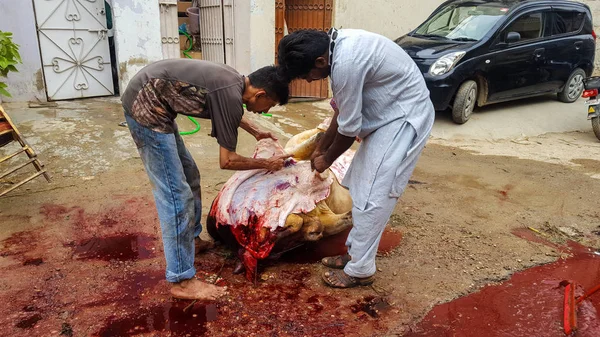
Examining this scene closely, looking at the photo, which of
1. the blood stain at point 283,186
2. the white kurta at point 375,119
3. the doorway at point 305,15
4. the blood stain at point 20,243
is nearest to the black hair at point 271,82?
the white kurta at point 375,119

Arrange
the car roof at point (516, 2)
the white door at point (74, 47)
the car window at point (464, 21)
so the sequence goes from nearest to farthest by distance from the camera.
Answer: the white door at point (74, 47) < the car window at point (464, 21) < the car roof at point (516, 2)

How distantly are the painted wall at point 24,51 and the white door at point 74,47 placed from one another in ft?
0.32

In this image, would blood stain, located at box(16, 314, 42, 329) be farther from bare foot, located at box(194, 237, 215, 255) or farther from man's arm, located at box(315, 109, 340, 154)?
man's arm, located at box(315, 109, 340, 154)

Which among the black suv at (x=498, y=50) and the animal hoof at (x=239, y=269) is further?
the black suv at (x=498, y=50)

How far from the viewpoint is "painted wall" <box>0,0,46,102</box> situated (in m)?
6.03

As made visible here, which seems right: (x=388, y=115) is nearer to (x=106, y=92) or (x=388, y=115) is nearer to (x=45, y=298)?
(x=45, y=298)

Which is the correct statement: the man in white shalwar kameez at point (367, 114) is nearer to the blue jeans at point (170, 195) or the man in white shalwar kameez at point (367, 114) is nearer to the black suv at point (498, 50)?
the blue jeans at point (170, 195)

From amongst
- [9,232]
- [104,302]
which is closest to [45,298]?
[104,302]

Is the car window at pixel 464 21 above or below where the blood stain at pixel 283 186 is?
above

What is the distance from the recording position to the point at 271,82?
7.89 ft

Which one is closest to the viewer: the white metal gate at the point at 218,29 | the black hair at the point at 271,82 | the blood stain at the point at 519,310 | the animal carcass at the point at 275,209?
the black hair at the point at 271,82

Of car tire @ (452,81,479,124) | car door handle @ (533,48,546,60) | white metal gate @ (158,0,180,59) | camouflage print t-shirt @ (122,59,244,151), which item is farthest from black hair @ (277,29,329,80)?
car door handle @ (533,48,546,60)

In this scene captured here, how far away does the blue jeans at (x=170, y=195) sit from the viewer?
2.46 meters

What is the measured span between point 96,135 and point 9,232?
7.14 ft
